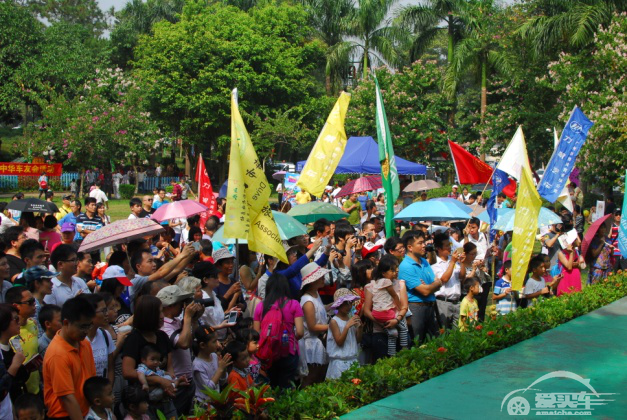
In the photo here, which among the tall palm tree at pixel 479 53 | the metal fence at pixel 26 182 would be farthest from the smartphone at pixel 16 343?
the metal fence at pixel 26 182

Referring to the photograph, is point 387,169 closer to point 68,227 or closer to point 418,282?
point 418,282

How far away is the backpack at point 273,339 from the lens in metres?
6.50

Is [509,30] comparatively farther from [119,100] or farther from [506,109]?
[119,100]

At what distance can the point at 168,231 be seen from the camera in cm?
1163

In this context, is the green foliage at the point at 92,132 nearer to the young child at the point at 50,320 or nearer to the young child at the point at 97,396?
the young child at the point at 50,320

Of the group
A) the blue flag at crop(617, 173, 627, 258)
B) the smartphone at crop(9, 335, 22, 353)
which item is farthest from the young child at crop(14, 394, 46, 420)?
the blue flag at crop(617, 173, 627, 258)

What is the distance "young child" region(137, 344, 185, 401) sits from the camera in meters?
5.17

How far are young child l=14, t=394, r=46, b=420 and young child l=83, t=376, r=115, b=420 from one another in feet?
0.94

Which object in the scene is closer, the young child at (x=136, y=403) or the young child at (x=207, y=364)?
the young child at (x=136, y=403)

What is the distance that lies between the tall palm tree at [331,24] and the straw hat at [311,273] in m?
37.2

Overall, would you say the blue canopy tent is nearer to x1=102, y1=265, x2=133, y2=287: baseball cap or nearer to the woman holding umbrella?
the woman holding umbrella

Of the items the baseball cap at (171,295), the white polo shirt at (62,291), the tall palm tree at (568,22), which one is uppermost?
the tall palm tree at (568,22)

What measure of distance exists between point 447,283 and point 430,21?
105ft

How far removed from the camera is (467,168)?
13.7m
